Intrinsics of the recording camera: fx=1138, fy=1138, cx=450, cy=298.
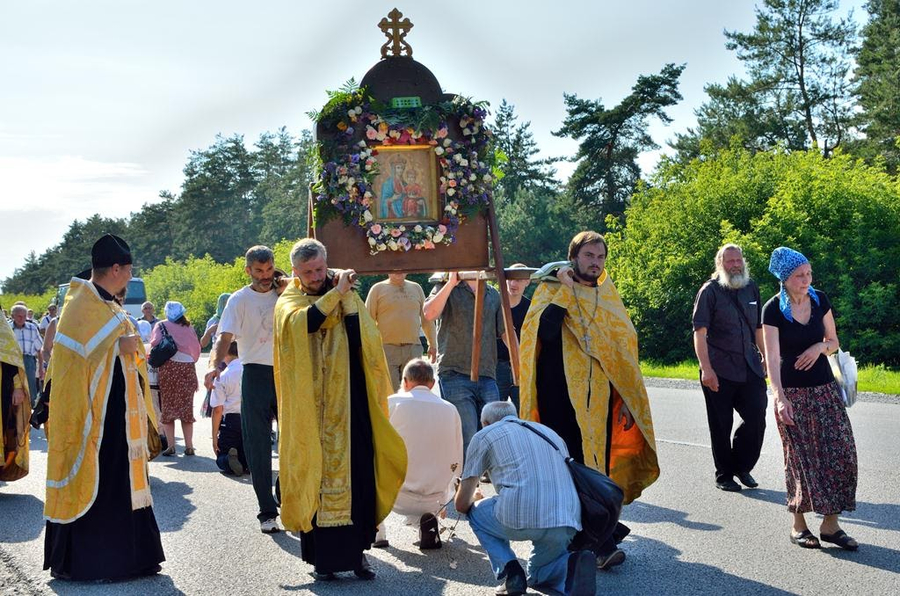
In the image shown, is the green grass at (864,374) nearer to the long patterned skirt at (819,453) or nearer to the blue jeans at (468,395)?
the blue jeans at (468,395)

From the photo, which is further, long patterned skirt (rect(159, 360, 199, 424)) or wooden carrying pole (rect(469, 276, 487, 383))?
long patterned skirt (rect(159, 360, 199, 424))

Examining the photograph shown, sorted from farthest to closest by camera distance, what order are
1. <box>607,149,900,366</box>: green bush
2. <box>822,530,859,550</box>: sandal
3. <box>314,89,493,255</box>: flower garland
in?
1. <box>607,149,900,366</box>: green bush
2. <box>314,89,493,255</box>: flower garland
3. <box>822,530,859,550</box>: sandal

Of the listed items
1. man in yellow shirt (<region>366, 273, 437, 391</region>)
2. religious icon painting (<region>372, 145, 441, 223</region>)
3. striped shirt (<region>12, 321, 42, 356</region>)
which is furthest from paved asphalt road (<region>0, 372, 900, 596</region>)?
striped shirt (<region>12, 321, 42, 356</region>)

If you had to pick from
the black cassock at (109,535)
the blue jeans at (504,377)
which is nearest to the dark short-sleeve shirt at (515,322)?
the blue jeans at (504,377)

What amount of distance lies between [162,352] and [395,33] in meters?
5.87

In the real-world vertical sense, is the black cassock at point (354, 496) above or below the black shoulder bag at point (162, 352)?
below

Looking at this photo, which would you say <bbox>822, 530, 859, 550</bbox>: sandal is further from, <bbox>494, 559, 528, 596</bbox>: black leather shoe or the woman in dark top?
<bbox>494, 559, 528, 596</bbox>: black leather shoe

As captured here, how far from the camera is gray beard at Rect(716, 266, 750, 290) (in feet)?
33.1

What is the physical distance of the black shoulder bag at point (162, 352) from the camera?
13828 millimetres

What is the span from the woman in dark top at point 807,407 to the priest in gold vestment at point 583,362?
949 mm

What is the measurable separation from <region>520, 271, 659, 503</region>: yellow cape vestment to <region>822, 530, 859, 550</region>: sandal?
1184mm

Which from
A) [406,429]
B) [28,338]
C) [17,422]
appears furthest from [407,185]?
[28,338]

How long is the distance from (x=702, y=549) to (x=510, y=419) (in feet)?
6.21

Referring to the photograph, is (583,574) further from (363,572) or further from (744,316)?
(744,316)
